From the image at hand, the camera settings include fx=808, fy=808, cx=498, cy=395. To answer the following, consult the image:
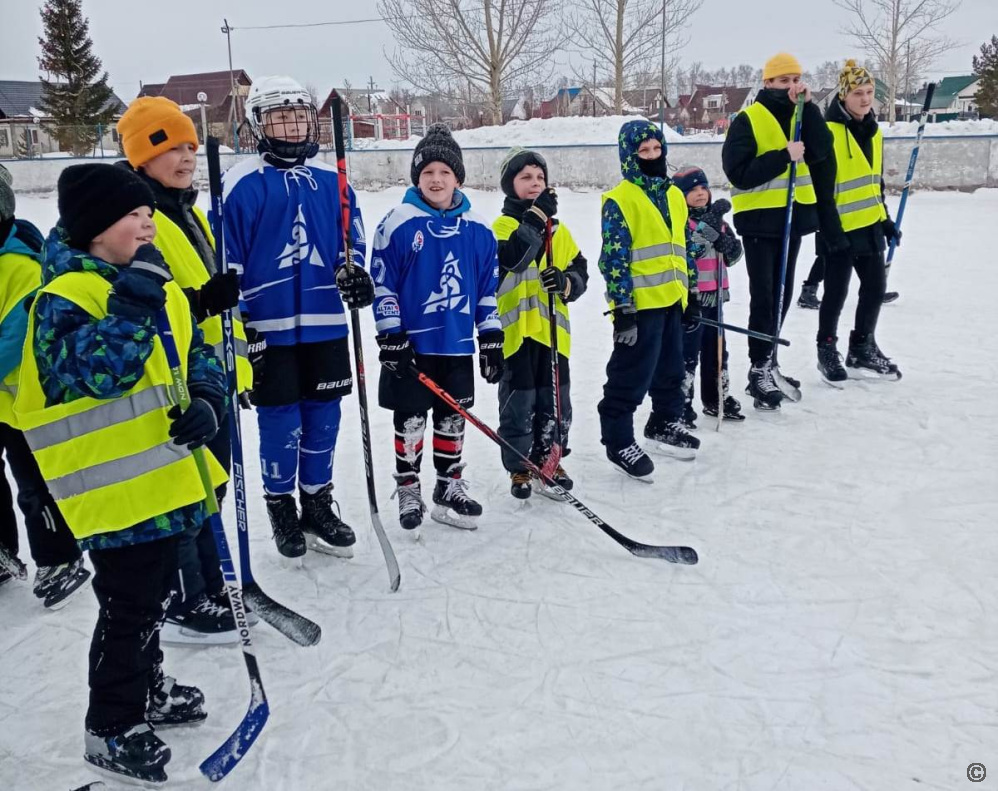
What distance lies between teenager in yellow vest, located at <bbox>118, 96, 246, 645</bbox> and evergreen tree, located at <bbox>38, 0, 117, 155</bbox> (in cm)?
3469

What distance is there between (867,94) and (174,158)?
4.23 meters

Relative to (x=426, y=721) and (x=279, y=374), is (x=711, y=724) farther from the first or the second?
(x=279, y=374)

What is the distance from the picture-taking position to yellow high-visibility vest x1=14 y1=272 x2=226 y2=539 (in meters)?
1.96

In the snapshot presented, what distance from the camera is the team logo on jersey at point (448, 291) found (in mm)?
3359

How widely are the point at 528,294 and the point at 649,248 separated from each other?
66 cm

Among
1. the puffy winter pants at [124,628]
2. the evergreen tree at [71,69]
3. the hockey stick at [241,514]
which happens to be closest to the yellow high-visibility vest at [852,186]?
the hockey stick at [241,514]

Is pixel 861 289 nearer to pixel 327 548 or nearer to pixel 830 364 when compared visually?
pixel 830 364

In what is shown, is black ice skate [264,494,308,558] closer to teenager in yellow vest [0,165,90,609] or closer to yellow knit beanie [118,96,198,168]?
teenager in yellow vest [0,165,90,609]

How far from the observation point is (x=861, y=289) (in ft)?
17.6

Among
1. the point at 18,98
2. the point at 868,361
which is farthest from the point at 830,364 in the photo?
the point at 18,98

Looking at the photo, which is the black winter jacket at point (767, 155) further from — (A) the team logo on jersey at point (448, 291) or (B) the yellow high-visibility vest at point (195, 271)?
(B) the yellow high-visibility vest at point (195, 271)

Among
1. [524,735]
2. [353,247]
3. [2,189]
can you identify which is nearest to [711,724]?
[524,735]

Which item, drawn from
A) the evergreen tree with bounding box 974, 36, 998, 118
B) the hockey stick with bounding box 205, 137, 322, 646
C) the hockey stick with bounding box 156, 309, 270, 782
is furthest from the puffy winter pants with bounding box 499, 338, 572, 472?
the evergreen tree with bounding box 974, 36, 998, 118

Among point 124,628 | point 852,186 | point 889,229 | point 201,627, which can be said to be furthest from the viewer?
point 889,229
